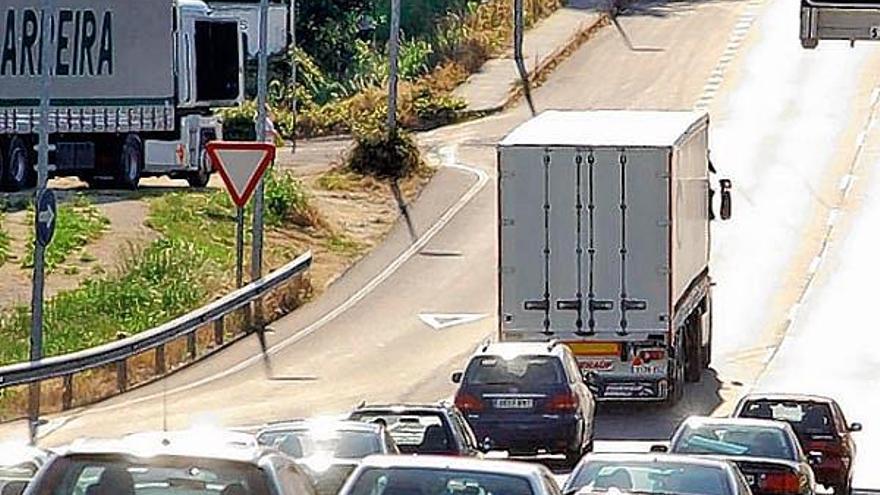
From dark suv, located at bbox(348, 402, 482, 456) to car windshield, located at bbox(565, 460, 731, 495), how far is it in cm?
368

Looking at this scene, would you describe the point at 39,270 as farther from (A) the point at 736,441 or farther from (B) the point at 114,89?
(B) the point at 114,89

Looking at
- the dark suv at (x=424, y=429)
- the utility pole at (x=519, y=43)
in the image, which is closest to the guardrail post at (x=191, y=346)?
the dark suv at (x=424, y=429)

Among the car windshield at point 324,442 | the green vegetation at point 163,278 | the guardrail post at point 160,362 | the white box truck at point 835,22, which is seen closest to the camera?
the white box truck at point 835,22

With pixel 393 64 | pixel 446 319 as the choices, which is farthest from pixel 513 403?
pixel 393 64

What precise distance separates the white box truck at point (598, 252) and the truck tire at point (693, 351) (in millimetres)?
1867

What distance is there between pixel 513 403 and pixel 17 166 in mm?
22000

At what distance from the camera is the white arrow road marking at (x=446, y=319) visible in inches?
1476

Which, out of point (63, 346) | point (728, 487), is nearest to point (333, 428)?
point (728, 487)

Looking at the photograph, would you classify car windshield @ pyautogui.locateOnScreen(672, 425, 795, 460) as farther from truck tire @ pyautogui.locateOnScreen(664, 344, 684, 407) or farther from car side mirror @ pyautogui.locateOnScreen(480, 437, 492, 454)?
truck tire @ pyautogui.locateOnScreen(664, 344, 684, 407)

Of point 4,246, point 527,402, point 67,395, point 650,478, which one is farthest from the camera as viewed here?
point 4,246

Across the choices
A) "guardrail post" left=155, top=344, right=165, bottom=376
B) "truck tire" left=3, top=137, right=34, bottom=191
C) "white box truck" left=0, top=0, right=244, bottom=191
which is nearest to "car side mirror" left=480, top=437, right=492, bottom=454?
"guardrail post" left=155, top=344, right=165, bottom=376

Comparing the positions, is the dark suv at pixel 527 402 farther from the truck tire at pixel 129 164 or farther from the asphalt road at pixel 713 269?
the truck tire at pixel 129 164

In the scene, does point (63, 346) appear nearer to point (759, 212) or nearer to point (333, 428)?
point (333, 428)

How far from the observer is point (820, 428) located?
2523 cm
